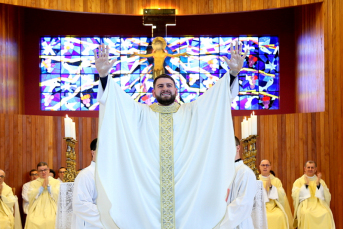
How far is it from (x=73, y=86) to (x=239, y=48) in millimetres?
8595

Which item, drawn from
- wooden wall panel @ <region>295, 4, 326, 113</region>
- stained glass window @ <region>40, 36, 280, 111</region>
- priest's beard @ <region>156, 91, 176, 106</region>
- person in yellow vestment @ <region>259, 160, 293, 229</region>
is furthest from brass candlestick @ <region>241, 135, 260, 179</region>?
stained glass window @ <region>40, 36, 280, 111</region>

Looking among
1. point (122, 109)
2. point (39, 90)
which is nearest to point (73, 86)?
point (39, 90)

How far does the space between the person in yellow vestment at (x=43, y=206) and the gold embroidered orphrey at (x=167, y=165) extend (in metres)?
5.05

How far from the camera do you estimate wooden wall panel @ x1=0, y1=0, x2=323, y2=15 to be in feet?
35.1

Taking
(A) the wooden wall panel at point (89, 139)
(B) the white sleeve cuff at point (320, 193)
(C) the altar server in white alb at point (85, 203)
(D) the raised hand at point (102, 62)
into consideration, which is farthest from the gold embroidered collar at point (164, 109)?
(A) the wooden wall panel at point (89, 139)

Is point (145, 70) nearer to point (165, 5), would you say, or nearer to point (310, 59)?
point (165, 5)

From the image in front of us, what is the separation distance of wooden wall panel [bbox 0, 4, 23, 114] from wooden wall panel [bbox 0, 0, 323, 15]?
116cm

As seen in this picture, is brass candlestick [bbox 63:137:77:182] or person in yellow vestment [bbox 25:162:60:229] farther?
person in yellow vestment [bbox 25:162:60:229]

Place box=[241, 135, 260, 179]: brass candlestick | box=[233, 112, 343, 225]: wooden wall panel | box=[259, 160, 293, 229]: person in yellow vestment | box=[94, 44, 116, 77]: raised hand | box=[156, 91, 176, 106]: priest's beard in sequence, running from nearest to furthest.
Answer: box=[94, 44, 116, 77]: raised hand
box=[156, 91, 176, 106]: priest's beard
box=[241, 135, 260, 179]: brass candlestick
box=[259, 160, 293, 229]: person in yellow vestment
box=[233, 112, 343, 225]: wooden wall panel

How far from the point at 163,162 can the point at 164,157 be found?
41mm

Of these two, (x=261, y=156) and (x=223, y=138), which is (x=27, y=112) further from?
(x=223, y=138)

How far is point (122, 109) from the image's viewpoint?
431cm

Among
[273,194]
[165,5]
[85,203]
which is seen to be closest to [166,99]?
[85,203]

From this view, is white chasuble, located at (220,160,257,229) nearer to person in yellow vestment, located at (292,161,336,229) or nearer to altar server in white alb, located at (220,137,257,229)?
altar server in white alb, located at (220,137,257,229)
